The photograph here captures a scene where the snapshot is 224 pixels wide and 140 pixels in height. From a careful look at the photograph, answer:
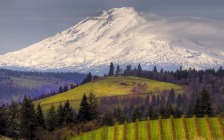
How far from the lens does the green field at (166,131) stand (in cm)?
11106

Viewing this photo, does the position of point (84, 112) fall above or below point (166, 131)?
above

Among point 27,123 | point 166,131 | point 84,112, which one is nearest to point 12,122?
point 27,123

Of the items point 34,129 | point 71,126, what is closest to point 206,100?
point 71,126

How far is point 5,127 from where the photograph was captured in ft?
538

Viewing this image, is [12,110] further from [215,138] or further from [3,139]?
[215,138]

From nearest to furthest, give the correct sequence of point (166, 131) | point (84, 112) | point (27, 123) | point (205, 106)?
point (166, 131) < point (27, 123) < point (84, 112) < point (205, 106)

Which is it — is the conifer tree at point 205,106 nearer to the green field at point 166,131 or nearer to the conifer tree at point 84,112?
the conifer tree at point 84,112

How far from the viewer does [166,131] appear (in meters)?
115

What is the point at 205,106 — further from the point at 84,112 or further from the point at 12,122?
the point at 12,122

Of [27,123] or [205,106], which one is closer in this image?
[27,123]

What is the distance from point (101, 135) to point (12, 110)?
67.0 metres

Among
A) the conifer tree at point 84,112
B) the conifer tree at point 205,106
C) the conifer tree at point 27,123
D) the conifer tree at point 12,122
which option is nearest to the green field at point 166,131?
the conifer tree at point 27,123

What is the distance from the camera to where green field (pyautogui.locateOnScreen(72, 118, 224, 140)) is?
111 meters

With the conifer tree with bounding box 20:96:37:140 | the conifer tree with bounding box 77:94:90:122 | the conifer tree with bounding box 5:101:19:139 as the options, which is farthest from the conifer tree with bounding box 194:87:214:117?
the conifer tree with bounding box 5:101:19:139
